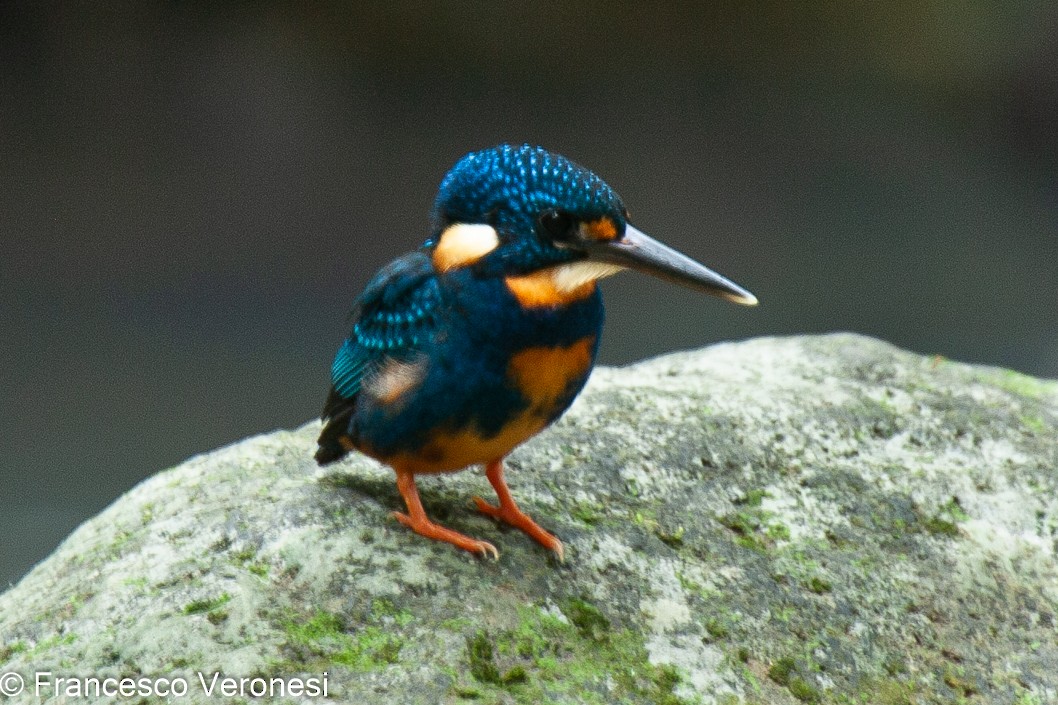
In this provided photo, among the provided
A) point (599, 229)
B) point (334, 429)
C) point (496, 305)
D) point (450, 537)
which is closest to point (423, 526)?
point (450, 537)

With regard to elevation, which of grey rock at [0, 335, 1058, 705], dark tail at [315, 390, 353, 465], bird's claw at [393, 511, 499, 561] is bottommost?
grey rock at [0, 335, 1058, 705]

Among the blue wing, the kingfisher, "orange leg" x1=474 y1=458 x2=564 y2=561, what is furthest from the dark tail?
"orange leg" x1=474 y1=458 x2=564 y2=561

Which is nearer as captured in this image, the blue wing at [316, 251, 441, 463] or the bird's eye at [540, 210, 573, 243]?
the bird's eye at [540, 210, 573, 243]

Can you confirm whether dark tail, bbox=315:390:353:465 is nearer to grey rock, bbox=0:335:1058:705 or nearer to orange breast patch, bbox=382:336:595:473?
grey rock, bbox=0:335:1058:705

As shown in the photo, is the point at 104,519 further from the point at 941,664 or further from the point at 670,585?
the point at 941,664

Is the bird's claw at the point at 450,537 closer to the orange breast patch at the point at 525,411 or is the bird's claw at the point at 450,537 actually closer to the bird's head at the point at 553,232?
the orange breast patch at the point at 525,411

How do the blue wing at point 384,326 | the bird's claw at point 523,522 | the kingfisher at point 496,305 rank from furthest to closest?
the bird's claw at point 523,522 < the blue wing at point 384,326 < the kingfisher at point 496,305

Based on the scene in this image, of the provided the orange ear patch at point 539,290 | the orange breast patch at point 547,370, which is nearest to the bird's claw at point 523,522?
the orange breast patch at point 547,370

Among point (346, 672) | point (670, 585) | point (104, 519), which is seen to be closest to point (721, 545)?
point (670, 585)
